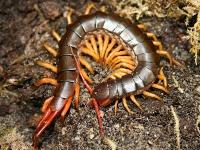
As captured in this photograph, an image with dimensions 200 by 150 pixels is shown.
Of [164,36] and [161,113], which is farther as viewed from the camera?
[164,36]

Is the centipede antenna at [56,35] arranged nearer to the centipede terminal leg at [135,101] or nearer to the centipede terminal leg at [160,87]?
the centipede terminal leg at [135,101]

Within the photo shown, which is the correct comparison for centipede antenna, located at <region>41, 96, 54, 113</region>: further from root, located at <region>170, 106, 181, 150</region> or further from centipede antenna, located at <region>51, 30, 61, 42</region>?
root, located at <region>170, 106, 181, 150</region>

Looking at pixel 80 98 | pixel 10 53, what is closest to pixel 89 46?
pixel 80 98

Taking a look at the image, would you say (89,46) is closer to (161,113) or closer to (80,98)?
(80,98)

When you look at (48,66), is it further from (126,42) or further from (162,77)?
(162,77)

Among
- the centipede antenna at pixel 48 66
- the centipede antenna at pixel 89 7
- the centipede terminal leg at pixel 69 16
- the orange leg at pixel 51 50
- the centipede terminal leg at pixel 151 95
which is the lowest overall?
the centipede terminal leg at pixel 151 95

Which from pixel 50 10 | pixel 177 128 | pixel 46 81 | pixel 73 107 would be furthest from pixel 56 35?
pixel 177 128

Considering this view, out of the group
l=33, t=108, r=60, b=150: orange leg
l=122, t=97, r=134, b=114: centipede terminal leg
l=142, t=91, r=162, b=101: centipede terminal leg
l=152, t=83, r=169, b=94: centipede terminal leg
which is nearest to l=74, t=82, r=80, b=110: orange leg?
l=33, t=108, r=60, b=150: orange leg

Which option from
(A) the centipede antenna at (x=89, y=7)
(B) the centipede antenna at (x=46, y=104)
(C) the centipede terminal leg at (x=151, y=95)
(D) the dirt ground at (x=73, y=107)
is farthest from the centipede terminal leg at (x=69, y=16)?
(C) the centipede terminal leg at (x=151, y=95)
